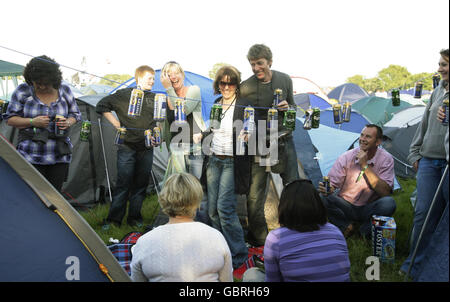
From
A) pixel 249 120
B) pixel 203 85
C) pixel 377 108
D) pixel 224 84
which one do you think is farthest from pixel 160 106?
pixel 377 108

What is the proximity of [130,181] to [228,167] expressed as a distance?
1.19 metres

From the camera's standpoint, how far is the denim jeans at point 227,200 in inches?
120

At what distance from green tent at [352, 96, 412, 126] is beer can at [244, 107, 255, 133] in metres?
8.00

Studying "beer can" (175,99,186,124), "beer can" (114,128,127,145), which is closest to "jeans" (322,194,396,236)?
"beer can" (175,99,186,124)

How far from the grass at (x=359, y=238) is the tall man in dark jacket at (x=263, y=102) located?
2.73 ft

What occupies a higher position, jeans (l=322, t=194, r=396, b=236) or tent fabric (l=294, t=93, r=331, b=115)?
tent fabric (l=294, t=93, r=331, b=115)

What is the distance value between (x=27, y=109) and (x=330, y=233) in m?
2.40

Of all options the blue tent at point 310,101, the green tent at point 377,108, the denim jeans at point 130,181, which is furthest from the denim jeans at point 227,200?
the blue tent at point 310,101

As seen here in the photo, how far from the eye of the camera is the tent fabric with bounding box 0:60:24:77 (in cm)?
582

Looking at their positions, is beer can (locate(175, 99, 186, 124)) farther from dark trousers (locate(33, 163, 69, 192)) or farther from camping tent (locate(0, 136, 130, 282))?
camping tent (locate(0, 136, 130, 282))

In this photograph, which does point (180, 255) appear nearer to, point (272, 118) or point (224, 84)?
point (272, 118)

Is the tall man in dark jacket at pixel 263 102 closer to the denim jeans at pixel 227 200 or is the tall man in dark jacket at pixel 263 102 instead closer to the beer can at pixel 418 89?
the denim jeans at pixel 227 200

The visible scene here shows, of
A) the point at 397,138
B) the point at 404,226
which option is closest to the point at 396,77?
the point at 397,138

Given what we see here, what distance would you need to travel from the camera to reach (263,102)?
3205mm
